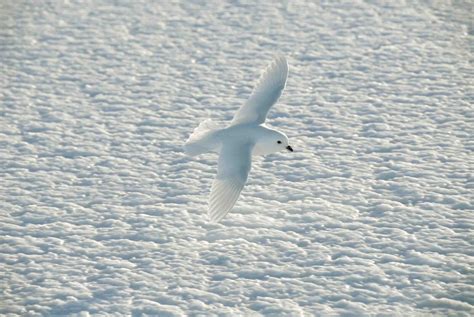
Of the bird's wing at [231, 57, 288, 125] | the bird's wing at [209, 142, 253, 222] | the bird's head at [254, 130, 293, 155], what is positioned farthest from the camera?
the bird's wing at [231, 57, 288, 125]

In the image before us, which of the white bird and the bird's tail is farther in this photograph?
the bird's tail

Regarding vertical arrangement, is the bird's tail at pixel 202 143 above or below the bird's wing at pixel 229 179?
above

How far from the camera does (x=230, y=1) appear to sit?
827cm

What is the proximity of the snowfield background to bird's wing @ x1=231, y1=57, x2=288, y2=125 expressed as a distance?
430 mm

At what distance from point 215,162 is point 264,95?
0.61 m

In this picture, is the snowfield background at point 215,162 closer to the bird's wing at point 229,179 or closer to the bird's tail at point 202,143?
the bird's wing at point 229,179

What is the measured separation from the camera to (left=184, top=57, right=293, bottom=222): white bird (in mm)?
4488

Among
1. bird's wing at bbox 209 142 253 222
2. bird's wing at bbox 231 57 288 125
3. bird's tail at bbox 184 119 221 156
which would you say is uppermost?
bird's wing at bbox 231 57 288 125

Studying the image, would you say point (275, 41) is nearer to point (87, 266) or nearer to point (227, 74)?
point (227, 74)

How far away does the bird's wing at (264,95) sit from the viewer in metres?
5.18

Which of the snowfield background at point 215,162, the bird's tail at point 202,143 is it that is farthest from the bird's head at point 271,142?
the snowfield background at point 215,162

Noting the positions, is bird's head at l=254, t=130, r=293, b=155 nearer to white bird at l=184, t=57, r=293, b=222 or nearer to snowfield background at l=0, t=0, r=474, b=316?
white bird at l=184, t=57, r=293, b=222

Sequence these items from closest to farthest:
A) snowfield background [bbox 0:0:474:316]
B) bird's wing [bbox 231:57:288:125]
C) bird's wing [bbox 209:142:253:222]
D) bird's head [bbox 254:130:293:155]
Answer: snowfield background [bbox 0:0:474:316] → bird's wing [bbox 209:142:253:222] → bird's head [bbox 254:130:293:155] → bird's wing [bbox 231:57:288:125]

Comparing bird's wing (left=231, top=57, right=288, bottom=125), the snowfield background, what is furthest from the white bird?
the snowfield background
